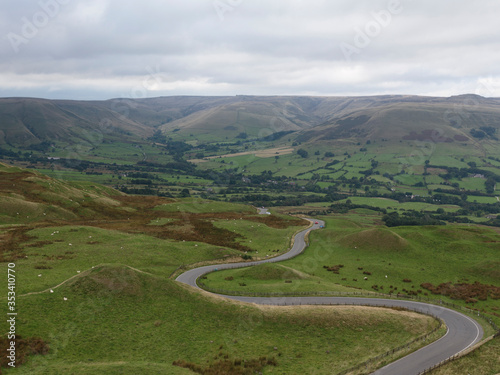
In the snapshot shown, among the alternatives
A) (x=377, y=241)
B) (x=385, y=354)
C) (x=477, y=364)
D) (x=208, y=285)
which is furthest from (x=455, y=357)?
(x=377, y=241)

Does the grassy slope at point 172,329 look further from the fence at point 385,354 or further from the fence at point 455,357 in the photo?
the fence at point 455,357

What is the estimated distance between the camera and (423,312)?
57188 mm

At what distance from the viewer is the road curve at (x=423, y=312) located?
1614 inches

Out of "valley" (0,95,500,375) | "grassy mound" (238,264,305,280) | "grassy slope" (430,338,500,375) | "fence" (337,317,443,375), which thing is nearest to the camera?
"grassy slope" (430,338,500,375)

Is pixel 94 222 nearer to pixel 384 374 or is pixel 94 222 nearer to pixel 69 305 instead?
pixel 69 305

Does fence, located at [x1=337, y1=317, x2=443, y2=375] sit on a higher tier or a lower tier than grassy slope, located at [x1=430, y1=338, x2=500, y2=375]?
lower

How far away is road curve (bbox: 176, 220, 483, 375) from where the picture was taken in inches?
1614

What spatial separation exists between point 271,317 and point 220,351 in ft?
34.6

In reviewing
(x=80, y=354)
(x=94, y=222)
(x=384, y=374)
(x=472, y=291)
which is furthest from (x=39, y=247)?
(x=472, y=291)

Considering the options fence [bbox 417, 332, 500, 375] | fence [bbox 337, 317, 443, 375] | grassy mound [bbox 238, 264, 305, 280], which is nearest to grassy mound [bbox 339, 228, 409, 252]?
grassy mound [bbox 238, 264, 305, 280]

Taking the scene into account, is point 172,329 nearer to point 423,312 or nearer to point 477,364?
point 477,364

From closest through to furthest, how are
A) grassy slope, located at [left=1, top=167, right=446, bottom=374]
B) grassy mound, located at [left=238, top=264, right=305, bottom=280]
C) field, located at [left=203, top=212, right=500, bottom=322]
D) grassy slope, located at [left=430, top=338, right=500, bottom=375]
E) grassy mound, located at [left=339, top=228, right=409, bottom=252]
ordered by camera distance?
grassy slope, located at [left=430, top=338, right=500, bottom=375] < grassy slope, located at [left=1, top=167, right=446, bottom=374] < field, located at [left=203, top=212, right=500, bottom=322] < grassy mound, located at [left=238, top=264, right=305, bottom=280] < grassy mound, located at [left=339, top=228, right=409, bottom=252]

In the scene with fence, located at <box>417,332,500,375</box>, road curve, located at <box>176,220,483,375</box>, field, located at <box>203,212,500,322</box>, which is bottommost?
field, located at <box>203,212,500,322</box>

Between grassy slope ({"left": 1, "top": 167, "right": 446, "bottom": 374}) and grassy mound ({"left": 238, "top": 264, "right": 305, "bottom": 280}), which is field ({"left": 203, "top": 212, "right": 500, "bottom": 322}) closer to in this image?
grassy mound ({"left": 238, "top": 264, "right": 305, "bottom": 280})
